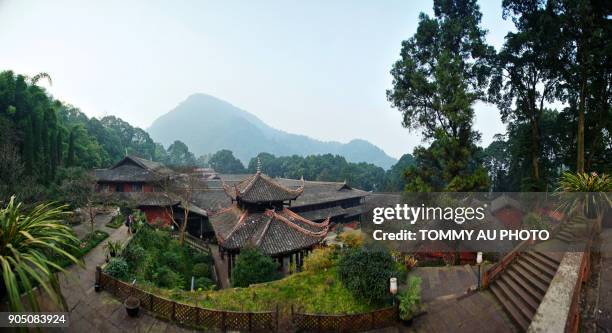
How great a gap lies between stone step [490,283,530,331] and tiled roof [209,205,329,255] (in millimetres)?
8055

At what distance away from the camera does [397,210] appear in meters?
15.4

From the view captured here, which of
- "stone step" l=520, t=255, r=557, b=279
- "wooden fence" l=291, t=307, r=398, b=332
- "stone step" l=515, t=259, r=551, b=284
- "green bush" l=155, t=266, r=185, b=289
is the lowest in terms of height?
"green bush" l=155, t=266, r=185, b=289

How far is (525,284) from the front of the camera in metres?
9.34

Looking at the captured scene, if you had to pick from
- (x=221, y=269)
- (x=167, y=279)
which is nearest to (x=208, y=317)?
(x=167, y=279)

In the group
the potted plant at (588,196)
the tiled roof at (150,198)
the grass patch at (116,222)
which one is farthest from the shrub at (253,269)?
the tiled roof at (150,198)

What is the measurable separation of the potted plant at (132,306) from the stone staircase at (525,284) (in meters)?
10.8

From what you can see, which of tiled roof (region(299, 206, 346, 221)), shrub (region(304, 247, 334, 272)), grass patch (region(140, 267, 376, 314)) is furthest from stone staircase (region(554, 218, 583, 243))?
tiled roof (region(299, 206, 346, 221))

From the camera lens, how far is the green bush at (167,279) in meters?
14.3

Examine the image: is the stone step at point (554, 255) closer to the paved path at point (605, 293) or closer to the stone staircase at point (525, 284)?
the stone staircase at point (525, 284)

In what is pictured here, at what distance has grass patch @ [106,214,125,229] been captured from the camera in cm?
2155

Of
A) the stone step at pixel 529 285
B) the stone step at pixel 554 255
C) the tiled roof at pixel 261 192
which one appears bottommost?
the stone step at pixel 529 285

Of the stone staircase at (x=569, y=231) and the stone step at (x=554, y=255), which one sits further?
the stone staircase at (x=569, y=231)

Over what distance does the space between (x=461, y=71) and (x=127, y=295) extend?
52.8 ft

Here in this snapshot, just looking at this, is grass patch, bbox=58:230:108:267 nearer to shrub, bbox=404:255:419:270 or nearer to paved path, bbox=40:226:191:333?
paved path, bbox=40:226:191:333
